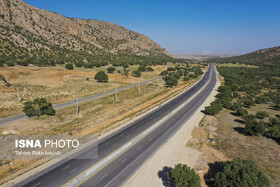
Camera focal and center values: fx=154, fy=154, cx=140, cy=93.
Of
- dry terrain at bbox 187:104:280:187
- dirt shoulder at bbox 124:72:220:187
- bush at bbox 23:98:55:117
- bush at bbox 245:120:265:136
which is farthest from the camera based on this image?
bush at bbox 23:98:55:117

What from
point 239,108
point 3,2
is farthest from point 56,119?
point 3,2

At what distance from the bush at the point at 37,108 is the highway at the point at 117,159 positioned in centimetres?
2134

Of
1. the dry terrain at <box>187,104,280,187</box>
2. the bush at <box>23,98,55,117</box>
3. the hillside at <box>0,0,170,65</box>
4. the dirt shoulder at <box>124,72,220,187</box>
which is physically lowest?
the dirt shoulder at <box>124,72,220,187</box>

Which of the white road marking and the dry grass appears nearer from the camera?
the white road marking

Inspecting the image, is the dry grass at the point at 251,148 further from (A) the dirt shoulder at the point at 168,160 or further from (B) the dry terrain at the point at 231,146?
(A) the dirt shoulder at the point at 168,160

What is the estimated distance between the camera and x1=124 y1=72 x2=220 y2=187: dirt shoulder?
925 inches

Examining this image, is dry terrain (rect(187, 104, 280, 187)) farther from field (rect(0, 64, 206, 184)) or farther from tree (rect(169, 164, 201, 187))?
field (rect(0, 64, 206, 184))

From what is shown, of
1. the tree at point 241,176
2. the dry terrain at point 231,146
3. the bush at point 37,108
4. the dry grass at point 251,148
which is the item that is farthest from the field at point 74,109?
the tree at point 241,176

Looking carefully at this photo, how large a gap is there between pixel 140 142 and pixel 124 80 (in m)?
67.4

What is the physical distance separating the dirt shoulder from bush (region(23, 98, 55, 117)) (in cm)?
3267

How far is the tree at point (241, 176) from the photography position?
62.8 ft

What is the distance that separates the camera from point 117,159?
2775 cm

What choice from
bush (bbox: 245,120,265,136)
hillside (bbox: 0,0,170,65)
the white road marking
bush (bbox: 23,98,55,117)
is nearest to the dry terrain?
bush (bbox: 245,120,265,136)

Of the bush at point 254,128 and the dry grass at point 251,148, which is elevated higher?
the bush at point 254,128
